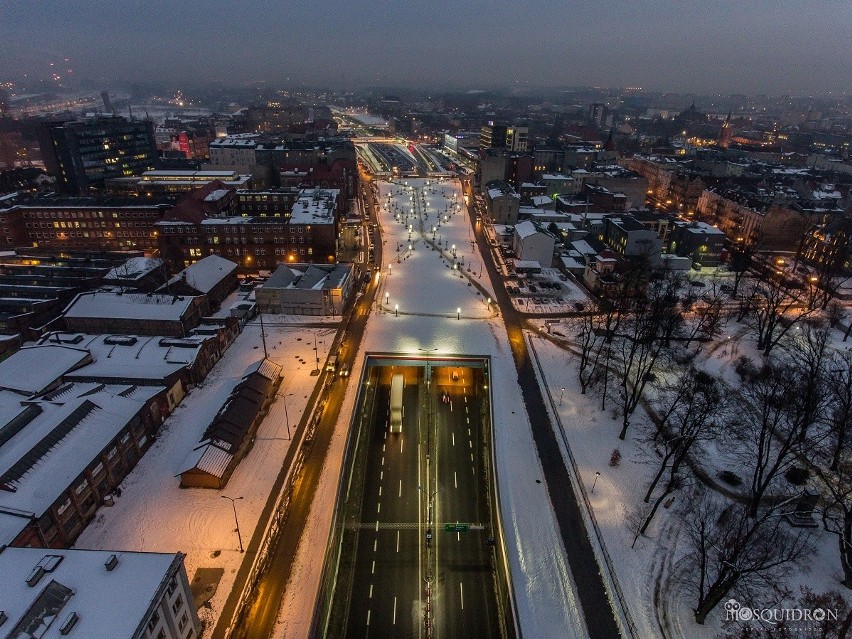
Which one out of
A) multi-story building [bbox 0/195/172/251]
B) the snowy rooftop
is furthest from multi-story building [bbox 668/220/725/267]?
multi-story building [bbox 0/195/172/251]

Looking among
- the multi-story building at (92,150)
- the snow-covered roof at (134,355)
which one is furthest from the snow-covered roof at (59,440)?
the multi-story building at (92,150)

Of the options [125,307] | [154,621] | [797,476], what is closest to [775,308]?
[797,476]

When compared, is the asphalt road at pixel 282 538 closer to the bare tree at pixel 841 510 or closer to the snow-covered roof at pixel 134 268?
the bare tree at pixel 841 510

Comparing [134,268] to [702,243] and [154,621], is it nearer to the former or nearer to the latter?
[154,621]

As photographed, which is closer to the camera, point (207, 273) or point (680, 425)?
point (680, 425)

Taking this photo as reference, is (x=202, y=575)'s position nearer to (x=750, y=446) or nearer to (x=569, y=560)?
(x=569, y=560)

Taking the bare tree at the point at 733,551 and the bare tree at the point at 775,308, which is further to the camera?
the bare tree at the point at 775,308
